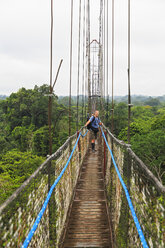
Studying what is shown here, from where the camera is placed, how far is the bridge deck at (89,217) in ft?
7.43

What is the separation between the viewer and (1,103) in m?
24.6

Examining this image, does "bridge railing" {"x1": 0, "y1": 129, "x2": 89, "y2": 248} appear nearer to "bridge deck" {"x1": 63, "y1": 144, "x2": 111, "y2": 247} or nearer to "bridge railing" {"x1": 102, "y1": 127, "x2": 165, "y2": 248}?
"bridge deck" {"x1": 63, "y1": 144, "x2": 111, "y2": 247}

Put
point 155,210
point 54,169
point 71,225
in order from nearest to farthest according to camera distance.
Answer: point 155,210
point 54,169
point 71,225

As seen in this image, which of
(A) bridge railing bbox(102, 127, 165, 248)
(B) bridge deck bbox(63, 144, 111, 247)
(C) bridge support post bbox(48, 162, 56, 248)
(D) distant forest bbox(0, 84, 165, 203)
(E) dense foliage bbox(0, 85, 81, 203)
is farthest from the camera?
(E) dense foliage bbox(0, 85, 81, 203)

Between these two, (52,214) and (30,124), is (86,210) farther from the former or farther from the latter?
(30,124)

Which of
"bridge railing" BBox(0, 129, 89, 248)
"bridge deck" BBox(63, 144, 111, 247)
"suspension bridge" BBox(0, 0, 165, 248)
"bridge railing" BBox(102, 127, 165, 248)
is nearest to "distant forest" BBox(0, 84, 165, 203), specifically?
"bridge deck" BBox(63, 144, 111, 247)

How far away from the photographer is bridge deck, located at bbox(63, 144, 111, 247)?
2.26 meters

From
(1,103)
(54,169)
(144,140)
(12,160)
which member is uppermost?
(1,103)

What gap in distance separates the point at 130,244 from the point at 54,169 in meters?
0.87

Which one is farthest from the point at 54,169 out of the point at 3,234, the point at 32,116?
Answer: the point at 32,116

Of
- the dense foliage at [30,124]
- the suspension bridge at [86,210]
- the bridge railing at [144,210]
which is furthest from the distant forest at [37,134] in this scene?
the bridge railing at [144,210]

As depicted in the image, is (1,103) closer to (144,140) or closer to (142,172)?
(144,140)

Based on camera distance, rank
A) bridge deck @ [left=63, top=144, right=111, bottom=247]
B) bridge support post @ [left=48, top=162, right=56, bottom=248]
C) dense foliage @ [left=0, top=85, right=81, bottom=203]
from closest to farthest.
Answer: bridge support post @ [left=48, top=162, right=56, bottom=248]
bridge deck @ [left=63, top=144, right=111, bottom=247]
dense foliage @ [left=0, top=85, right=81, bottom=203]

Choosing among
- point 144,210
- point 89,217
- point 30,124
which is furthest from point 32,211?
point 30,124
